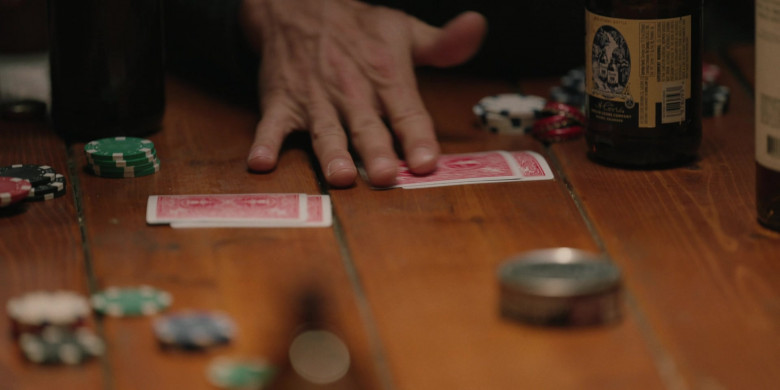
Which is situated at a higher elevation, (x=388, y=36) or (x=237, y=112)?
(x=388, y=36)

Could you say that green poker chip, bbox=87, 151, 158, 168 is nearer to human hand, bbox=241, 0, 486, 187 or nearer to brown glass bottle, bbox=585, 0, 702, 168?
human hand, bbox=241, 0, 486, 187

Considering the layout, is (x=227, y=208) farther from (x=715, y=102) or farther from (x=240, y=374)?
(x=715, y=102)

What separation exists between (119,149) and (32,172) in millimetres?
125

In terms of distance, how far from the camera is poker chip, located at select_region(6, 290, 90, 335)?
1.04m

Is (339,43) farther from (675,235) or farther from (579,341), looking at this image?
(579,341)

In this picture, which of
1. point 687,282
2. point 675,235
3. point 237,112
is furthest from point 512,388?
point 237,112

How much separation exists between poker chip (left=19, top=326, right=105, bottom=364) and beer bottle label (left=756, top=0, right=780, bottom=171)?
73 centimetres

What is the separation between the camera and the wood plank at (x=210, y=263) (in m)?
1.01

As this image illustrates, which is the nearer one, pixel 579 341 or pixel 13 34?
pixel 579 341

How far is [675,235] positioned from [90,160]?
2.61 ft

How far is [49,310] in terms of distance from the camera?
3.44ft

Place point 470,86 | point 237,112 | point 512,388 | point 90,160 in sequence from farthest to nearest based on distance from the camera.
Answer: point 470,86 < point 237,112 < point 90,160 < point 512,388

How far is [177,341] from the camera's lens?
3.32 feet

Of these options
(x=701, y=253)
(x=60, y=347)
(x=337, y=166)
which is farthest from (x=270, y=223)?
(x=701, y=253)
